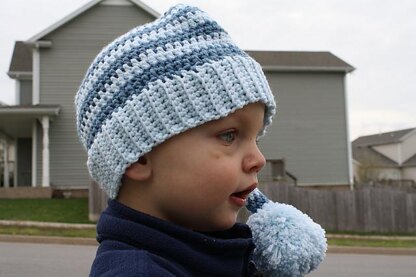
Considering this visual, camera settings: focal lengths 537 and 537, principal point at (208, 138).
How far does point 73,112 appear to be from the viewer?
21.7 metres

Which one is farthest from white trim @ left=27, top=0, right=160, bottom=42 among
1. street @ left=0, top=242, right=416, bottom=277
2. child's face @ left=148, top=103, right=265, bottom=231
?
child's face @ left=148, top=103, right=265, bottom=231

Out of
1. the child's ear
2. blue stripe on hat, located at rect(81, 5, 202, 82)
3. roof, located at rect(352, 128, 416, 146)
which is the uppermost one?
roof, located at rect(352, 128, 416, 146)

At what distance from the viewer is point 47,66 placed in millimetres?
21422

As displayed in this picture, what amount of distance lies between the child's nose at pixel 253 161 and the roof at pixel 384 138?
5972 cm

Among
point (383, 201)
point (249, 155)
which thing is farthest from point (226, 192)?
point (383, 201)

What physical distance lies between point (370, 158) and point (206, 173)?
187 ft

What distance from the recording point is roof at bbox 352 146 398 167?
54438 mm

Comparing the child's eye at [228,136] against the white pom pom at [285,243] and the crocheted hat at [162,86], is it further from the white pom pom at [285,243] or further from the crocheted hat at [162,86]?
the white pom pom at [285,243]

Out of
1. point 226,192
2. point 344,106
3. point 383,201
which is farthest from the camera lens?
point 344,106

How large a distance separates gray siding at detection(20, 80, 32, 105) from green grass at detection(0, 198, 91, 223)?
7.40 meters

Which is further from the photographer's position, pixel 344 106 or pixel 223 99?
pixel 344 106

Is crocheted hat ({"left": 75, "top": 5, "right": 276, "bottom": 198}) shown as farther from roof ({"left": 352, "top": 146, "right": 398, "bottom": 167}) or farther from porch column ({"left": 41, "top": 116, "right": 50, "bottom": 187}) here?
roof ({"left": 352, "top": 146, "right": 398, "bottom": 167})

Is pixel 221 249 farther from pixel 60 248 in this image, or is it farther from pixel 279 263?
pixel 60 248

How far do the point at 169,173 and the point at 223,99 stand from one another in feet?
0.82
